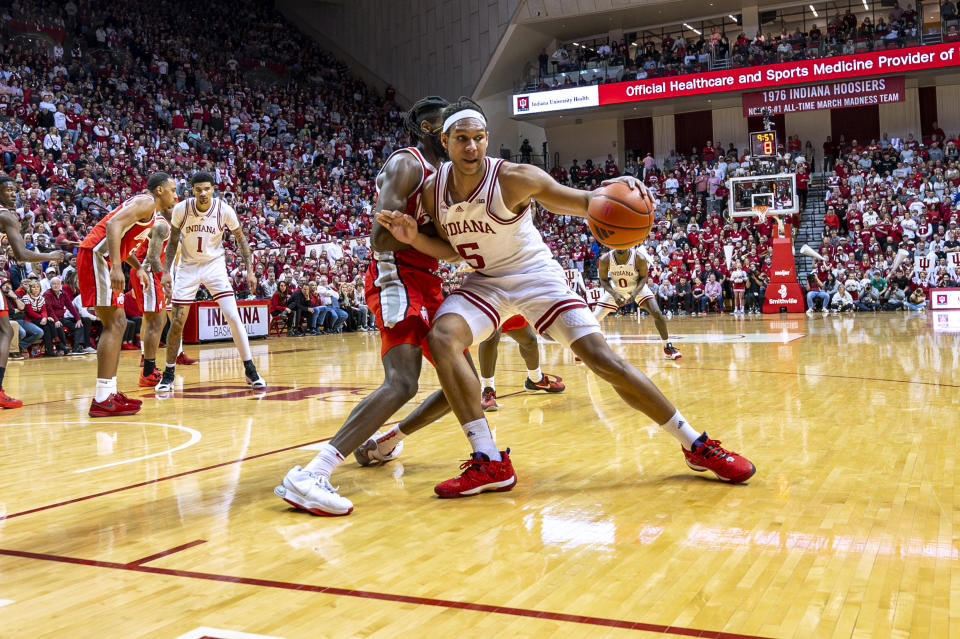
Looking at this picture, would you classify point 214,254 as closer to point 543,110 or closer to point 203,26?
point 543,110

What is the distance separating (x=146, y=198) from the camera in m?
7.11

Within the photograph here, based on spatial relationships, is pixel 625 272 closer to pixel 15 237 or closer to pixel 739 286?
pixel 15 237

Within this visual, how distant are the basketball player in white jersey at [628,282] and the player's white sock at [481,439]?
629 cm

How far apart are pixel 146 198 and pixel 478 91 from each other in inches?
1051

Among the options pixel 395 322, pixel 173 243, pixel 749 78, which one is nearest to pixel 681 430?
pixel 395 322

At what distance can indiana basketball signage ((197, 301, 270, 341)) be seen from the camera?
A: 16.5 metres

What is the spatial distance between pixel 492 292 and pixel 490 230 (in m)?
0.30

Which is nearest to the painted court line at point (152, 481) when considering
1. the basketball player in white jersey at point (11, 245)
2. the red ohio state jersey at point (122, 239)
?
the red ohio state jersey at point (122, 239)

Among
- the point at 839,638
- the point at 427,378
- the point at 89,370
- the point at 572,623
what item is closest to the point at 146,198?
the point at 427,378

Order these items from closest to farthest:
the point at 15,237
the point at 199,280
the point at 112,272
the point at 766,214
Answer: the point at 112,272 < the point at 15,237 < the point at 199,280 < the point at 766,214

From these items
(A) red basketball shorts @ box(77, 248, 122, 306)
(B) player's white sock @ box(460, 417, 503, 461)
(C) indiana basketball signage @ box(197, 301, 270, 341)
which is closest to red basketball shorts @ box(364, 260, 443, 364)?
(B) player's white sock @ box(460, 417, 503, 461)

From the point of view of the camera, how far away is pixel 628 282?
1041cm

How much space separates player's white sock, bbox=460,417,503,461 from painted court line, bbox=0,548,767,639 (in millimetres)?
1386

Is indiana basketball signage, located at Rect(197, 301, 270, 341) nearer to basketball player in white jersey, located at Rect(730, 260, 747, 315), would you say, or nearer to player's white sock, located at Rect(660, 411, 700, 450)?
basketball player in white jersey, located at Rect(730, 260, 747, 315)
